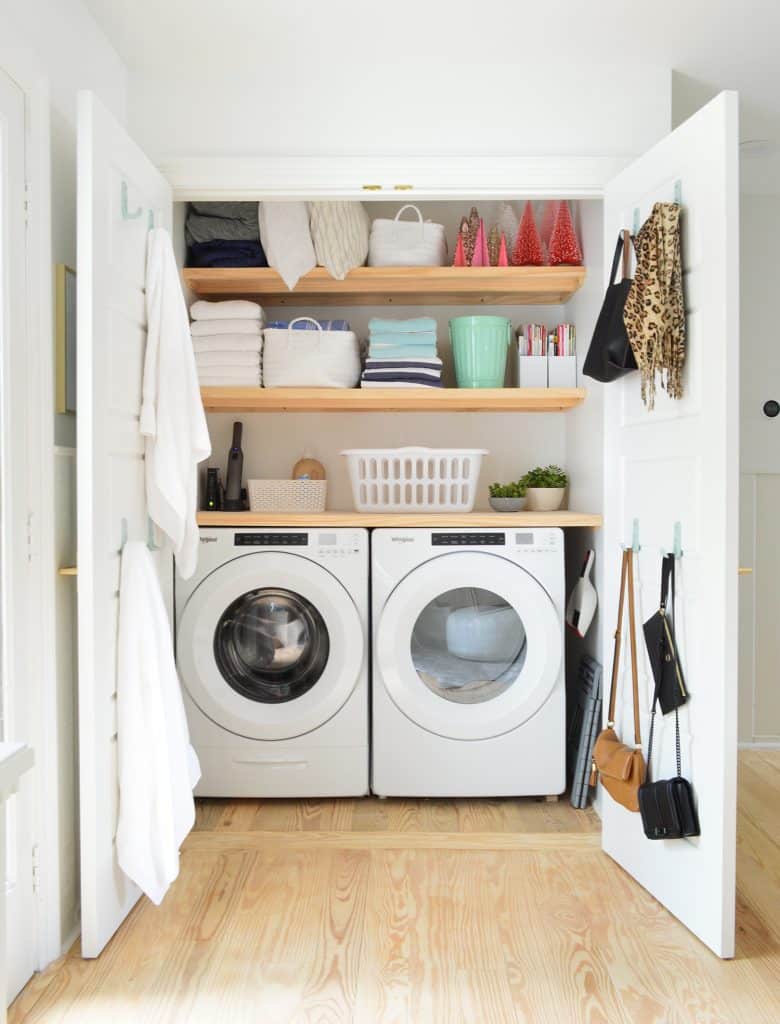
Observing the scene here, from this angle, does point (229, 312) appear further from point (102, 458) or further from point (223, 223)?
point (102, 458)

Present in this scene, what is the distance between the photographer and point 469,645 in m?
2.88

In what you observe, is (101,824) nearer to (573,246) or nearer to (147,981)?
(147,981)

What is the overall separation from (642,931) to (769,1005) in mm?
344

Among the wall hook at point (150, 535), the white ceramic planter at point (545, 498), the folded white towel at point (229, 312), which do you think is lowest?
the wall hook at point (150, 535)

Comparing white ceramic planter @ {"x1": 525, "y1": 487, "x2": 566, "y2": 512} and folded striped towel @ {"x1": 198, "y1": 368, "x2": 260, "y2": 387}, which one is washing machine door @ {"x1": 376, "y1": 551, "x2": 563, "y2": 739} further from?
folded striped towel @ {"x1": 198, "y1": 368, "x2": 260, "y2": 387}

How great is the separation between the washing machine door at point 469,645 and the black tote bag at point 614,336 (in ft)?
2.56

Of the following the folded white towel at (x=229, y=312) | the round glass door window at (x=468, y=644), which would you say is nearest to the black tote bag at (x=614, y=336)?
the round glass door window at (x=468, y=644)

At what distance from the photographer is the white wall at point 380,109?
8.18ft

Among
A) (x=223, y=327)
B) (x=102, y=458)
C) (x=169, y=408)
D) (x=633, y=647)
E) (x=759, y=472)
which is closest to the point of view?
(x=102, y=458)

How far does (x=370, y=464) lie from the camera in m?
3.01

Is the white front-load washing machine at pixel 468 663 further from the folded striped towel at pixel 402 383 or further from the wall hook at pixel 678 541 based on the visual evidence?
the wall hook at pixel 678 541

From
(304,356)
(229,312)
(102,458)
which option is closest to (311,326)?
(304,356)

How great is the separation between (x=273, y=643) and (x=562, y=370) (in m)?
1.42

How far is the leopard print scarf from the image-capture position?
2.03 meters
